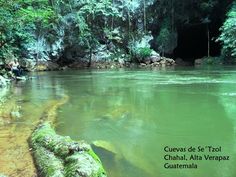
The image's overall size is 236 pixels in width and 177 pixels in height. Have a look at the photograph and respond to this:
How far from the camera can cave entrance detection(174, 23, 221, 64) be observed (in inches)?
1201

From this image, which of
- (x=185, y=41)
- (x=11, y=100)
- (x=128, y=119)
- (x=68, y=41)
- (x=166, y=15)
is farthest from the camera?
(x=185, y=41)

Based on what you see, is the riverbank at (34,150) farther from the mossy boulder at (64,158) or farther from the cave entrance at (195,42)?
the cave entrance at (195,42)

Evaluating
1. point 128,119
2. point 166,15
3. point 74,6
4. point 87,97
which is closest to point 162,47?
point 166,15

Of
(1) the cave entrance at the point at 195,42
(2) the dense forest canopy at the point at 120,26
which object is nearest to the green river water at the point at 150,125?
(2) the dense forest canopy at the point at 120,26

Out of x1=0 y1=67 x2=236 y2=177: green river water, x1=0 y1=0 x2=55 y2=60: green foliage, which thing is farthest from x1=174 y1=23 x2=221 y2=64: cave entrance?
x1=0 y1=67 x2=236 y2=177: green river water

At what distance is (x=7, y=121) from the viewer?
6.84 meters

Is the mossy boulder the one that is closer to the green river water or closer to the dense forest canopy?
the green river water

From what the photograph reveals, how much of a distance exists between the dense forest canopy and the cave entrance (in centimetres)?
39

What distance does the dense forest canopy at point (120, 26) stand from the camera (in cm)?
2642

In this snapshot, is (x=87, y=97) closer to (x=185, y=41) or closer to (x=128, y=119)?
(x=128, y=119)

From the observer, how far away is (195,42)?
33000mm

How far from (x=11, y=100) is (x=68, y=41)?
17.7 m

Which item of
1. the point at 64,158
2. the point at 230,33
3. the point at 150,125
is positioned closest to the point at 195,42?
the point at 230,33

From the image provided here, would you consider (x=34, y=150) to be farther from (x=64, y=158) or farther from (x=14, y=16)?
(x=14, y=16)
